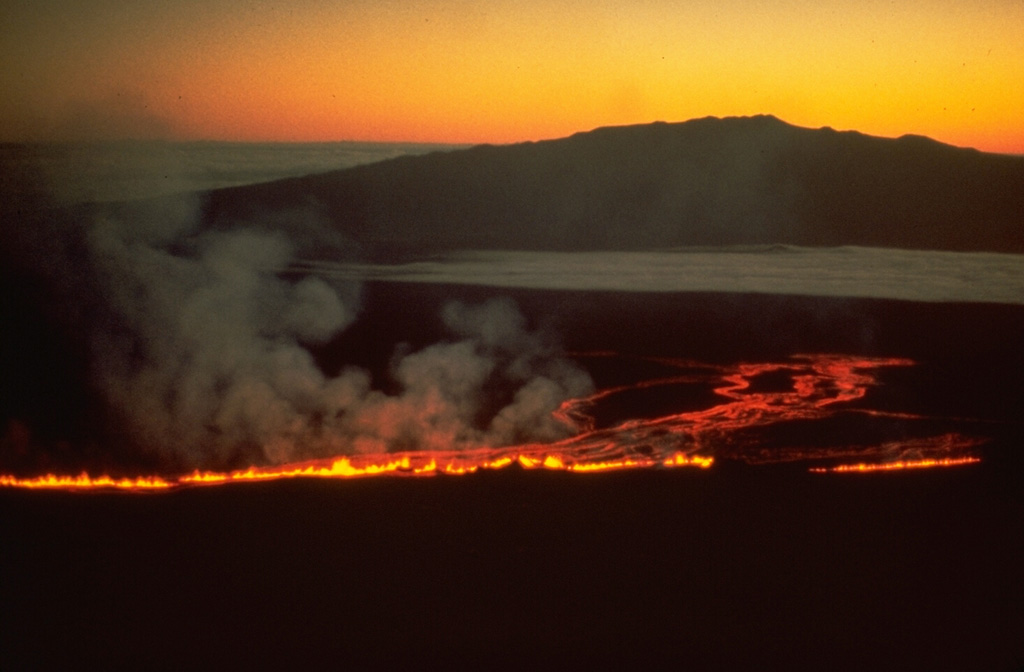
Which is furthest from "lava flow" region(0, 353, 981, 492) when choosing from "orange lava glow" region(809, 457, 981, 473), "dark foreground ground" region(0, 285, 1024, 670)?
"dark foreground ground" region(0, 285, 1024, 670)

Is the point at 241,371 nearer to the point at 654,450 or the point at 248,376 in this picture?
the point at 248,376

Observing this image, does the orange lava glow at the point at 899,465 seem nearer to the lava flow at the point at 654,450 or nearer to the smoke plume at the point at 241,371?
the lava flow at the point at 654,450

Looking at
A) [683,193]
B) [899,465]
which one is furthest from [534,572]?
[683,193]

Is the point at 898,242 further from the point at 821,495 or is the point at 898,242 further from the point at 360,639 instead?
the point at 360,639

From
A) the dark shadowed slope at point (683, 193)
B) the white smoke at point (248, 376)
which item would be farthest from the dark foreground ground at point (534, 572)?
the dark shadowed slope at point (683, 193)

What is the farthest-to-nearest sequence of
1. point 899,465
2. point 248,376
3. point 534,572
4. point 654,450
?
point 248,376
point 654,450
point 899,465
point 534,572

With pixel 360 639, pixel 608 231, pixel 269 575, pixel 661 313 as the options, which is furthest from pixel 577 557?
pixel 608 231

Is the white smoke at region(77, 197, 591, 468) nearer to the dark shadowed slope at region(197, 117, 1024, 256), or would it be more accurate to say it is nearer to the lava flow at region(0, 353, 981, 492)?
the lava flow at region(0, 353, 981, 492)
